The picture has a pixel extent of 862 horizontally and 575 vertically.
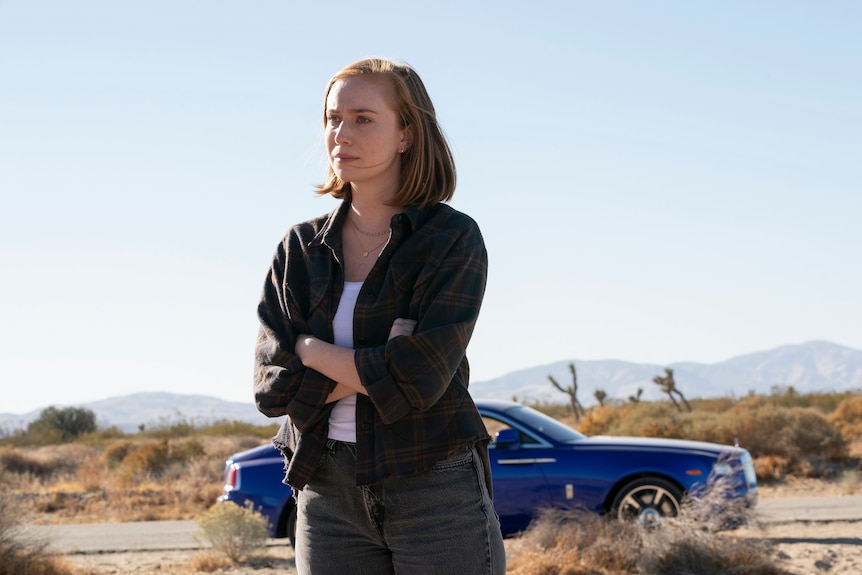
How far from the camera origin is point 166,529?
13617 mm

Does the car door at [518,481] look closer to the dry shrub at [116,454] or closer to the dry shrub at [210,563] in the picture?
the dry shrub at [210,563]

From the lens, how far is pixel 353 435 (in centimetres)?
275

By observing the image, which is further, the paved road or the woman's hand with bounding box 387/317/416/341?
the paved road

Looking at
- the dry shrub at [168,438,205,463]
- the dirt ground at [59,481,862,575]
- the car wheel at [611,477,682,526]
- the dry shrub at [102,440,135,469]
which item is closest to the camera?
the dirt ground at [59,481,862,575]

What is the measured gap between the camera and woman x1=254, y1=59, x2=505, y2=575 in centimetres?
265

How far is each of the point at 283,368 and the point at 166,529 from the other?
1155cm

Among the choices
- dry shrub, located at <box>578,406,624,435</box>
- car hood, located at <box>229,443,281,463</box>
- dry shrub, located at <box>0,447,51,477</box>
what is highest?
dry shrub, located at <box>0,447,51,477</box>

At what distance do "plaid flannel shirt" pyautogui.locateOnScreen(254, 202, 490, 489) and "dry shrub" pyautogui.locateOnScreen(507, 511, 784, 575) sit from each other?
549 cm

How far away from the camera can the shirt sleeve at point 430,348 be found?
104 inches

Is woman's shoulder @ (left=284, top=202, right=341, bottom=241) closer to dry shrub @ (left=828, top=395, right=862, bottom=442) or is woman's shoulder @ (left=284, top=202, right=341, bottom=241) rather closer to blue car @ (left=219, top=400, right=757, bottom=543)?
blue car @ (left=219, top=400, right=757, bottom=543)

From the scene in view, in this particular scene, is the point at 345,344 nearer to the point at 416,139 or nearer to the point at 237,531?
the point at 416,139

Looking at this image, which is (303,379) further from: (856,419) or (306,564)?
(856,419)

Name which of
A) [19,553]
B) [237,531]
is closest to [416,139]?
[19,553]

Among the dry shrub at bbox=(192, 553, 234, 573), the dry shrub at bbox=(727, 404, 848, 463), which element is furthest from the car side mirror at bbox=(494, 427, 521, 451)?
the dry shrub at bbox=(727, 404, 848, 463)
